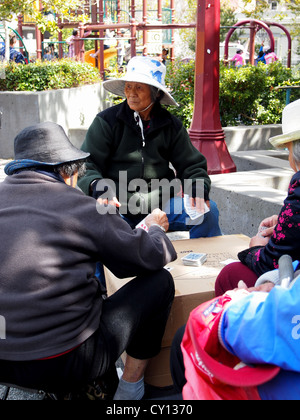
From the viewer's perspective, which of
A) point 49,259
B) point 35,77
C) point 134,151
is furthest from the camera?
point 35,77

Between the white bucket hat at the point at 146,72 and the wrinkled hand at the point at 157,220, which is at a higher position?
the white bucket hat at the point at 146,72

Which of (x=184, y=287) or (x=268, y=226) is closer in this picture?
(x=184, y=287)

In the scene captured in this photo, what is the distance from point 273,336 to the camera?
4.71 feet

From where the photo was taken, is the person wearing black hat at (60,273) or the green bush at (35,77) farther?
the green bush at (35,77)

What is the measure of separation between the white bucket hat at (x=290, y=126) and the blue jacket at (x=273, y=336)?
866 millimetres

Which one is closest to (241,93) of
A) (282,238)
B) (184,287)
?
(184,287)

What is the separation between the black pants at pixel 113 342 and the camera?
6.52ft

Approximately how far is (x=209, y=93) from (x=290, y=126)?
12.8 ft

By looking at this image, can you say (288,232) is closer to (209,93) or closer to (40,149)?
(40,149)

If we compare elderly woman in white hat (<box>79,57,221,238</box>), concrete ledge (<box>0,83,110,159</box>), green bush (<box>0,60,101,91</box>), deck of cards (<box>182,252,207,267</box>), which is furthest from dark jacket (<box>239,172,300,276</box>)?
green bush (<box>0,60,101,91</box>)

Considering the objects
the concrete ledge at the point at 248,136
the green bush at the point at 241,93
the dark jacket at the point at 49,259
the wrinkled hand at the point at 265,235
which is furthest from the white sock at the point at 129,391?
the green bush at the point at 241,93

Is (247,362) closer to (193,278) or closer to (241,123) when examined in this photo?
(193,278)

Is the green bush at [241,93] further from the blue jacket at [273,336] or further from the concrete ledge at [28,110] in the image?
the blue jacket at [273,336]

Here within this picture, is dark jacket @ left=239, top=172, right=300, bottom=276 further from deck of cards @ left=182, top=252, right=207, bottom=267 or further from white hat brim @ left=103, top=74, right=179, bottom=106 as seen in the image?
white hat brim @ left=103, top=74, right=179, bottom=106
